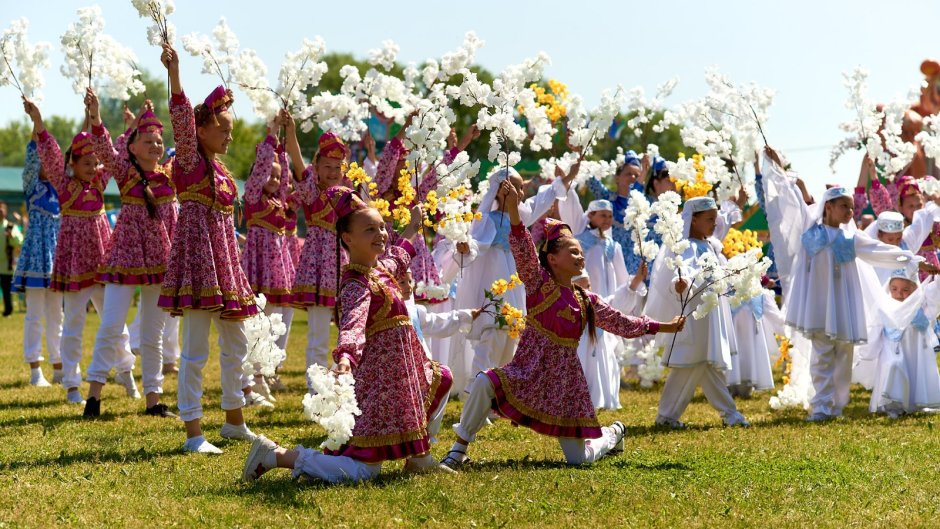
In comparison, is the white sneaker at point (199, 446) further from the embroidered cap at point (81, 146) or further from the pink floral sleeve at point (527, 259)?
the embroidered cap at point (81, 146)

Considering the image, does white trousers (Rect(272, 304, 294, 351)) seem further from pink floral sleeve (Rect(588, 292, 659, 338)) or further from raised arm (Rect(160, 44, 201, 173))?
pink floral sleeve (Rect(588, 292, 659, 338))

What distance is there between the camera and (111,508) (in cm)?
563

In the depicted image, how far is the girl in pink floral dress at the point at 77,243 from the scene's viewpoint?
Answer: 32.7 ft

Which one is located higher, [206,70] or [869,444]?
[206,70]

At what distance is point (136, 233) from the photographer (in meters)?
8.91

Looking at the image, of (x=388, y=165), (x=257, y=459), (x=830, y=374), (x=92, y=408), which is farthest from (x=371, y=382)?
(x=830, y=374)

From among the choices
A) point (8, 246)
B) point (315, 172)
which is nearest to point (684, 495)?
point (315, 172)

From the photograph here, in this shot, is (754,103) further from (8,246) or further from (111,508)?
(8,246)

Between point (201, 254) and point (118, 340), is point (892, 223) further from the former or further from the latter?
point (118, 340)

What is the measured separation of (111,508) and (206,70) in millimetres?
3781

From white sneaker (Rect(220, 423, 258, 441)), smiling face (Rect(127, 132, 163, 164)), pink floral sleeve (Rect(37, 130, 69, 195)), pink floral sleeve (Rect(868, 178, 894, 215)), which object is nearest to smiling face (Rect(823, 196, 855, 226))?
pink floral sleeve (Rect(868, 178, 894, 215))

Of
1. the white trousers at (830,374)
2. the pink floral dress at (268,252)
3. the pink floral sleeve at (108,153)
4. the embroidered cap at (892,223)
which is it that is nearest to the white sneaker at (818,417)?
the white trousers at (830,374)

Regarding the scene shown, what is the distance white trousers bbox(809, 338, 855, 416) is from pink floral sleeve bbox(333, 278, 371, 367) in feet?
15.4

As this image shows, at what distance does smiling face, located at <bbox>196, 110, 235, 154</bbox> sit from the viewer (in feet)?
23.7
